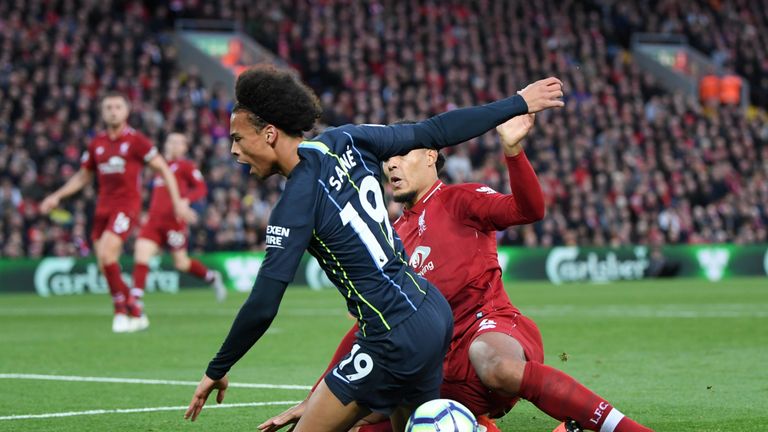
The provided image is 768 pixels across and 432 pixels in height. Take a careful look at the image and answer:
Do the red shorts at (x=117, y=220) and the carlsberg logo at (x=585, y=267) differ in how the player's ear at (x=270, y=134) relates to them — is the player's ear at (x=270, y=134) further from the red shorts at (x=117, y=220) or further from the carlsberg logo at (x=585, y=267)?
the carlsberg logo at (x=585, y=267)

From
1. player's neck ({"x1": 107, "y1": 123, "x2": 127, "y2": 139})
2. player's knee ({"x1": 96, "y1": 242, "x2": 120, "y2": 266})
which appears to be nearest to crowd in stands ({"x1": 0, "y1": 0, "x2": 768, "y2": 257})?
player's knee ({"x1": 96, "y1": 242, "x2": 120, "y2": 266})

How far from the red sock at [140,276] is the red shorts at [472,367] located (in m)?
9.29

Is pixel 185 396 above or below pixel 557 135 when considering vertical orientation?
above

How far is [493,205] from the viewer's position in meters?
6.17

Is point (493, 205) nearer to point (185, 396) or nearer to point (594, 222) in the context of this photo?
point (185, 396)

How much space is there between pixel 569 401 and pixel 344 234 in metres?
1.35

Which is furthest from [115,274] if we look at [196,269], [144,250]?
[196,269]

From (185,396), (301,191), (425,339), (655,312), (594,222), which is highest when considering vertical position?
(301,191)

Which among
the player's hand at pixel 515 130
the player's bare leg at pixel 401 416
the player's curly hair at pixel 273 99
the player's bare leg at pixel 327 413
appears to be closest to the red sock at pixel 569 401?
the player's bare leg at pixel 401 416

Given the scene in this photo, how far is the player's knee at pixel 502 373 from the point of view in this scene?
5660 mm

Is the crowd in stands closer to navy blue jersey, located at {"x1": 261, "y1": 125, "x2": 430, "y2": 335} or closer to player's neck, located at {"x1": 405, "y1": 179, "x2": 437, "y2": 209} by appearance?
player's neck, located at {"x1": 405, "y1": 179, "x2": 437, "y2": 209}

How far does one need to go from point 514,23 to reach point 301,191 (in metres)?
32.3

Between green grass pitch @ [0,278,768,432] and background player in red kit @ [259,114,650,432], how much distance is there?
32.3 inches

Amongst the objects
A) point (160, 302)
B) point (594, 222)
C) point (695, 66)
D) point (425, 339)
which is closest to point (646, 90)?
point (695, 66)
